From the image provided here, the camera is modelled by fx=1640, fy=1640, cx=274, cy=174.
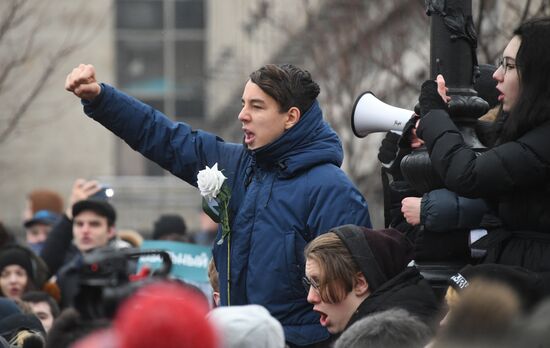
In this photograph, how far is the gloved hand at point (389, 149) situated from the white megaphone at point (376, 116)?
7cm

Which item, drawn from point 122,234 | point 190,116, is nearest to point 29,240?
point 122,234

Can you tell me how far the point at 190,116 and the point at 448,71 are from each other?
40046 millimetres

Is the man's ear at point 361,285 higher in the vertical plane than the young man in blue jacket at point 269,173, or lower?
lower

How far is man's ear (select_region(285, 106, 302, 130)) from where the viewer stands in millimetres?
7539

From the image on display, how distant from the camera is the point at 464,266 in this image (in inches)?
261

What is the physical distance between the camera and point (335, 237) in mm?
6715

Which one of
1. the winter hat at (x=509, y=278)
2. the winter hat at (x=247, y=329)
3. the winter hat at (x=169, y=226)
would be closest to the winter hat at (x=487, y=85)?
the winter hat at (x=509, y=278)

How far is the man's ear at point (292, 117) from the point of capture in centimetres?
754

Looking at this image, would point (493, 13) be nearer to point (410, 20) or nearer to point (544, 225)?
point (410, 20)

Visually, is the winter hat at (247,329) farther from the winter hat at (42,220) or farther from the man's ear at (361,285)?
the winter hat at (42,220)

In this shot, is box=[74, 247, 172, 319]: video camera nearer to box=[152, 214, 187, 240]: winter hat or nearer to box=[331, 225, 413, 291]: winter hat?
box=[331, 225, 413, 291]: winter hat

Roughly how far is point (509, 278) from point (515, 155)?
72 cm

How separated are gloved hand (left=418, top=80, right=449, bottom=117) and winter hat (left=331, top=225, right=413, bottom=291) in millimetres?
583

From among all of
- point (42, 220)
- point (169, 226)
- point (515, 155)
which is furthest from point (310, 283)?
point (42, 220)
